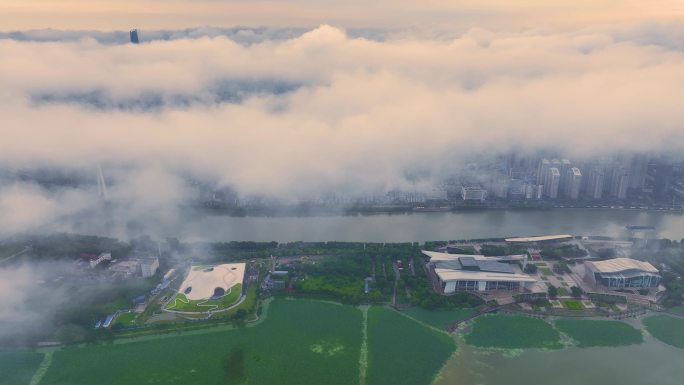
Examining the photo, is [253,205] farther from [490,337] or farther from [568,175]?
[568,175]

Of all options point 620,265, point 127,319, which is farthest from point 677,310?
point 127,319

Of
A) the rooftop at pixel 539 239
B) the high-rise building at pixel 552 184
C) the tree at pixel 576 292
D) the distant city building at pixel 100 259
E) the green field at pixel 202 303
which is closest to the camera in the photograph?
the green field at pixel 202 303

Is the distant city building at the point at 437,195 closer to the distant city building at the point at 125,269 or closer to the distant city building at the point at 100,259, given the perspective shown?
the distant city building at the point at 125,269

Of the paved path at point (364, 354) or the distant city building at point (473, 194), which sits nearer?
the paved path at point (364, 354)

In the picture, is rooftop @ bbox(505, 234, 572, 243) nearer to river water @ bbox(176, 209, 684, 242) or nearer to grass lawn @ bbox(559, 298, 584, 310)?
river water @ bbox(176, 209, 684, 242)

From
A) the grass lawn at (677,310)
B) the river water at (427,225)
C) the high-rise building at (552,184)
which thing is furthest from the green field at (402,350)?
the high-rise building at (552,184)

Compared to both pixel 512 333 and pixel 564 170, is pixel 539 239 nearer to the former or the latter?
pixel 512 333
